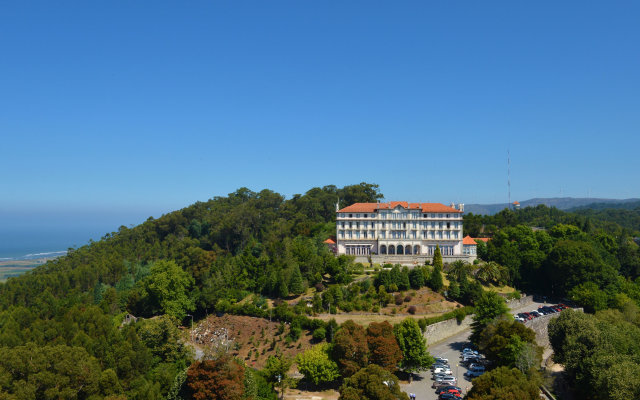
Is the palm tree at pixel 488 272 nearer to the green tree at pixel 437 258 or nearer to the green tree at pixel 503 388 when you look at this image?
the green tree at pixel 437 258

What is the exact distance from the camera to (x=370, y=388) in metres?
27.2

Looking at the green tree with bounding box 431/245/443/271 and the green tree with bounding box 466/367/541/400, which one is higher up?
the green tree with bounding box 431/245/443/271

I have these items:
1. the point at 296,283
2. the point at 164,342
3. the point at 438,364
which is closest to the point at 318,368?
the point at 438,364

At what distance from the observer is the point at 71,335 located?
128 feet

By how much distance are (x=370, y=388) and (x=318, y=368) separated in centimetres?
798

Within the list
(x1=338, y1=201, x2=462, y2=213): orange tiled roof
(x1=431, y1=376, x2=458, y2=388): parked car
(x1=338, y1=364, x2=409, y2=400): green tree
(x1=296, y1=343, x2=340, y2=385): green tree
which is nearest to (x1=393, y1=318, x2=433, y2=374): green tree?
(x1=431, y1=376, x2=458, y2=388): parked car

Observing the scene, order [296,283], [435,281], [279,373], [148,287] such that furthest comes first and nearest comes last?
[148,287] < [435,281] < [296,283] < [279,373]

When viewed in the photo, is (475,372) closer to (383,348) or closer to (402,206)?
(383,348)

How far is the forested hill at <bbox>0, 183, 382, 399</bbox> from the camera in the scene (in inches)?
1182

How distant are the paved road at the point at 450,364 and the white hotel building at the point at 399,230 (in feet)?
45.9

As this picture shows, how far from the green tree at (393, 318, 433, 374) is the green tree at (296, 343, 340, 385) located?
5.82 m

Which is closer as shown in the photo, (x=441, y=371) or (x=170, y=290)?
(x=441, y=371)

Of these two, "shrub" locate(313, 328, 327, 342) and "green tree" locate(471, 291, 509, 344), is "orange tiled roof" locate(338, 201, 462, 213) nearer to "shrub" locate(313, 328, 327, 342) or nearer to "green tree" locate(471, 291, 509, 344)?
"green tree" locate(471, 291, 509, 344)

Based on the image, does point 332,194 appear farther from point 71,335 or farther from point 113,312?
point 71,335
